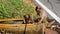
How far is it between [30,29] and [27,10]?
6.25 feet

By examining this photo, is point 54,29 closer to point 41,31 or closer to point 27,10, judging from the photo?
point 41,31

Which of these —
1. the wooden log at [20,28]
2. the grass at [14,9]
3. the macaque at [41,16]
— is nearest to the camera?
the wooden log at [20,28]

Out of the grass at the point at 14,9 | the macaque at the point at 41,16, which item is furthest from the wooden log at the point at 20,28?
the grass at the point at 14,9

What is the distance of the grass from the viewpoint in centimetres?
261

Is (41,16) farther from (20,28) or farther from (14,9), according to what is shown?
(14,9)

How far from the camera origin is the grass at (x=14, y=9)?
2.61 meters

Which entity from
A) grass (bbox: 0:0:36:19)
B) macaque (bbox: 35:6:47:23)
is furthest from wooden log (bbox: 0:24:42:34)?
grass (bbox: 0:0:36:19)

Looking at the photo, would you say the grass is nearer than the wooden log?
No

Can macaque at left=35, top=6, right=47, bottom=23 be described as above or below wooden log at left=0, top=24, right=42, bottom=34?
above

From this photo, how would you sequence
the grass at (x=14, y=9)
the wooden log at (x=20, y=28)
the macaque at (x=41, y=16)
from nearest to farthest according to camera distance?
the wooden log at (x=20, y=28)
the macaque at (x=41, y=16)
the grass at (x=14, y=9)

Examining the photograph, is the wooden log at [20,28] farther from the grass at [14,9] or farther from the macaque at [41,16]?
the grass at [14,9]

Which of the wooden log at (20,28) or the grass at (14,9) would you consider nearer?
the wooden log at (20,28)

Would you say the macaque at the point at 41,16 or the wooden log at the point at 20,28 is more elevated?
the macaque at the point at 41,16

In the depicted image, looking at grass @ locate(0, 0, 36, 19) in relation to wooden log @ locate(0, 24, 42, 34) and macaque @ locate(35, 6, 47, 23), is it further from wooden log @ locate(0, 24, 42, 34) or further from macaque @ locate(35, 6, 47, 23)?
wooden log @ locate(0, 24, 42, 34)
